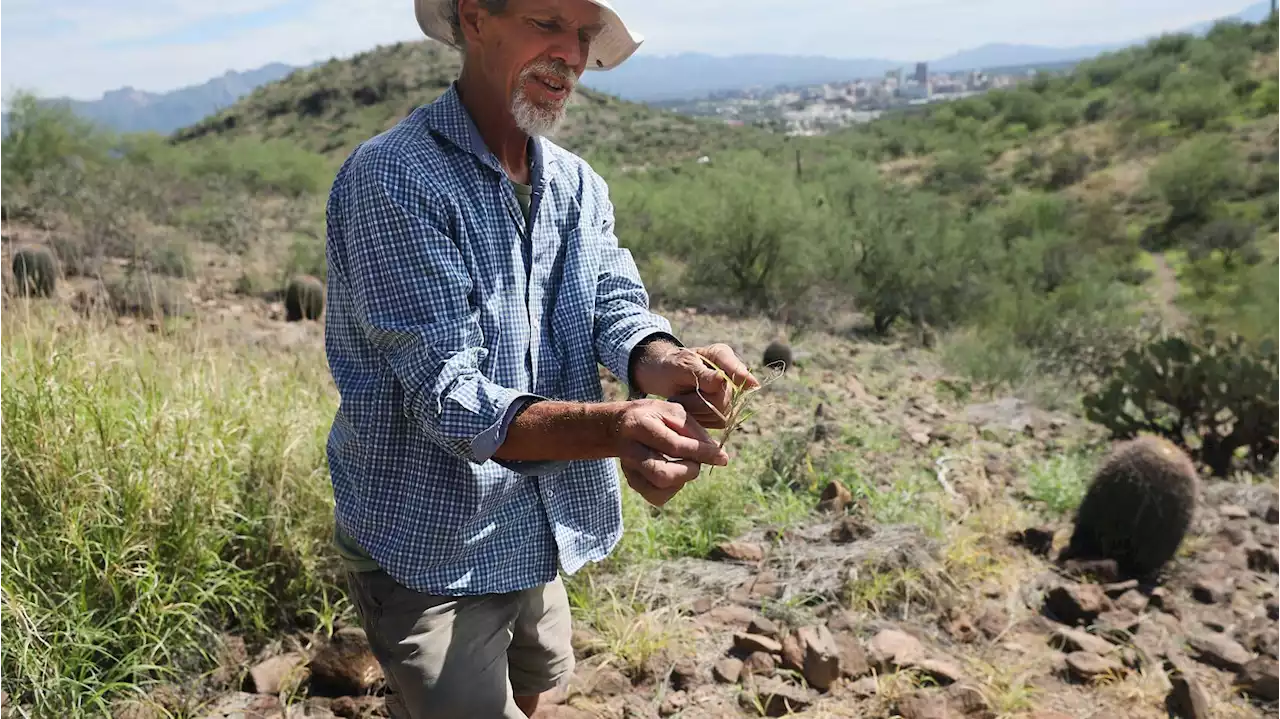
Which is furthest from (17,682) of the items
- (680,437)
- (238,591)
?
(680,437)

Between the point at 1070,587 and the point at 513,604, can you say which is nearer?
the point at 513,604

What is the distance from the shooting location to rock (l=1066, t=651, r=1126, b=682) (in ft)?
10.7

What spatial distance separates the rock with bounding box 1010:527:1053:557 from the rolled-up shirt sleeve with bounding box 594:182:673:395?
3.24 metres

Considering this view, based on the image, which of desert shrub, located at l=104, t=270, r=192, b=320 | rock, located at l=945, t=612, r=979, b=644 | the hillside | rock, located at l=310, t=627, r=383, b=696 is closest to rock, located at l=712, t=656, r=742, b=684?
rock, located at l=945, t=612, r=979, b=644

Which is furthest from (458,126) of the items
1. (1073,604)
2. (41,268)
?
(41,268)

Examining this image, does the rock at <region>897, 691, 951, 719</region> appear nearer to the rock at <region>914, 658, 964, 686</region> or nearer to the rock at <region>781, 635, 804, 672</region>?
the rock at <region>914, 658, 964, 686</region>

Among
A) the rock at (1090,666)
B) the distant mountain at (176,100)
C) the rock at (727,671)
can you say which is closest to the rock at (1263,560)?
the rock at (1090,666)

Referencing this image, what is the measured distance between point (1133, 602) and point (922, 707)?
5.58 ft

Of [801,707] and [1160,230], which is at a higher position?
[801,707]

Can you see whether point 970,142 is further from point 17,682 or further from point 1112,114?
point 17,682

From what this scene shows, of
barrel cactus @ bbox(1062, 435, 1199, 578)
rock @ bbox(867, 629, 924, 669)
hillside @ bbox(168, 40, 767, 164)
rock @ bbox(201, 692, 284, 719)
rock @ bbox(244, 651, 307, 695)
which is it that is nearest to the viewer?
rock @ bbox(201, 692, 284, 719)

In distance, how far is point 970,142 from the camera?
119 feet

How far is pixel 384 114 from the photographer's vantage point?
38.2 metres

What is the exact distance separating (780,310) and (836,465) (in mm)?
5863
